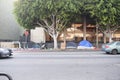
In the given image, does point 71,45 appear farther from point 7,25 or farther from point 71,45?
point 7,25

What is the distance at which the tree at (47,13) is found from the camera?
3407 cm

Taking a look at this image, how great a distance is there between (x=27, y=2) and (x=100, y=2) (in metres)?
9.22

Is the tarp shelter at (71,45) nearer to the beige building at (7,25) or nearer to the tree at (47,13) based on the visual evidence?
the tree at (47,13)

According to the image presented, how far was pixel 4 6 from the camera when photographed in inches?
2008

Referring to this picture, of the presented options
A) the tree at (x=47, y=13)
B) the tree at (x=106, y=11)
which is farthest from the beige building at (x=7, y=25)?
the tree at (x=106, y=11)

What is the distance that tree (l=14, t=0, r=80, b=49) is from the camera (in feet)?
112

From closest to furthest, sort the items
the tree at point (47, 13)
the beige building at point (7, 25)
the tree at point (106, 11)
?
1. the tree at point (106, 11)
2. the tree at point (47, 13)
3. the beige building at point (7, 25)

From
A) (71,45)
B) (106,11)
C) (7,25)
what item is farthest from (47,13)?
(7,25)

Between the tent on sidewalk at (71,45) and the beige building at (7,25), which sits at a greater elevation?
the beige building at (7,25)

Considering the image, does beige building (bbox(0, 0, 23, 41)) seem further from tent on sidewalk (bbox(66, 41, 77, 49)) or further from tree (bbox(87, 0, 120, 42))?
tree (bbox(87, 0, 120, 42))

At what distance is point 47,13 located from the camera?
3547 centimetres

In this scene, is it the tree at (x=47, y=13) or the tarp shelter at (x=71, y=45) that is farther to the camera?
the tarp shelter at (x=71, y=45)

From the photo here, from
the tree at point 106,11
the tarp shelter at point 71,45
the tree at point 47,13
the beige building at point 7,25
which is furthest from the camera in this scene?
the beige building at point 7,25

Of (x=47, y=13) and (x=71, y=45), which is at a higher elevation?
(x=47, y=13)
